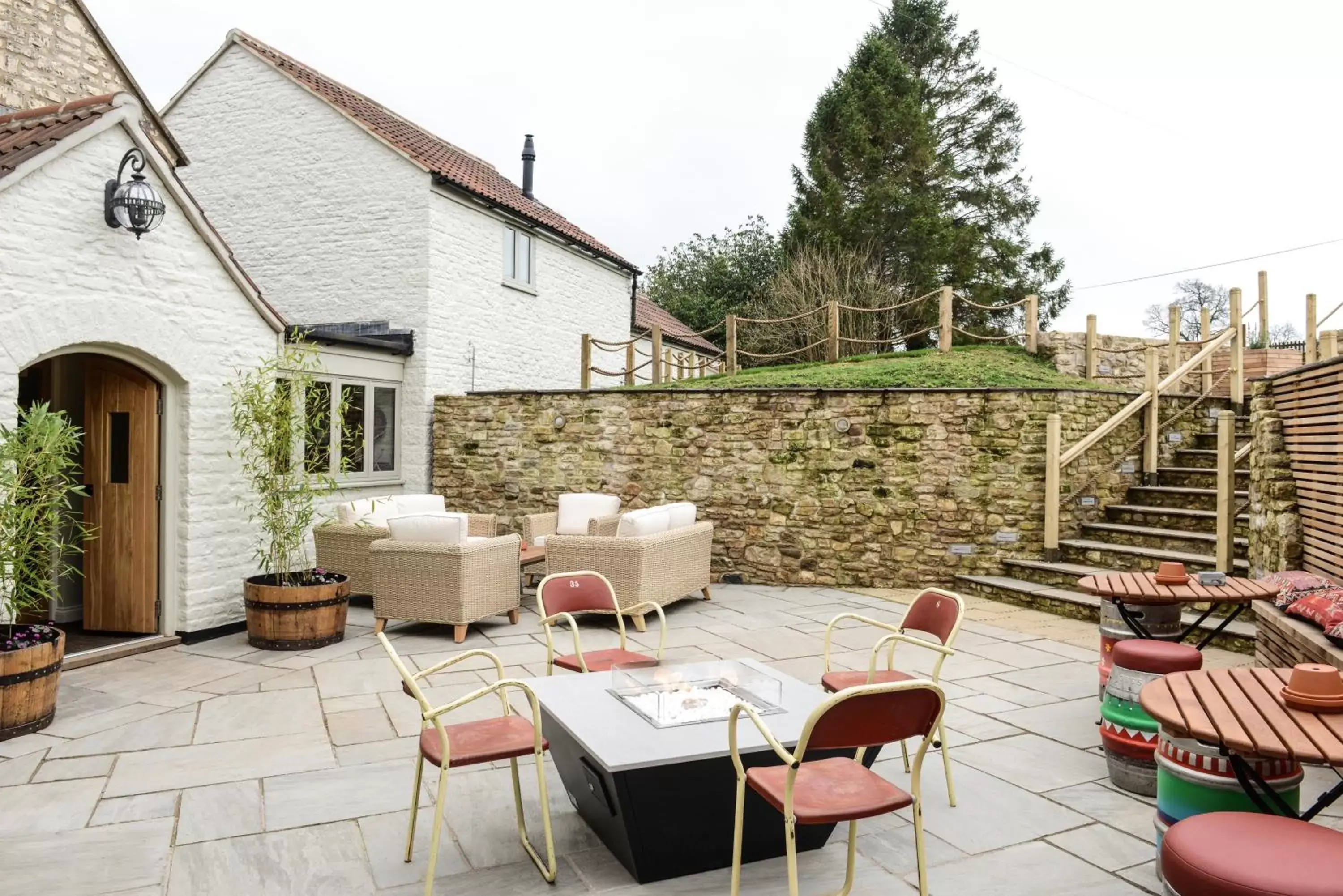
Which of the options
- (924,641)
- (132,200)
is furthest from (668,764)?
(132,200)

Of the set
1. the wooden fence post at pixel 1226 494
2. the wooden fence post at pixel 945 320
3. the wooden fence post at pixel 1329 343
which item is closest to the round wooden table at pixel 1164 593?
the wooden fence post at pixel 1226 494

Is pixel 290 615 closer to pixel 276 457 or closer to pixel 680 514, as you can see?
pixel 276 457

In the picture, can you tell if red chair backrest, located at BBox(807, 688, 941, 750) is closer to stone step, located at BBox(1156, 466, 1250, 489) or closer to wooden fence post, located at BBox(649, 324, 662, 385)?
stone step, located at BBox(1156, 466, 1250, 489)

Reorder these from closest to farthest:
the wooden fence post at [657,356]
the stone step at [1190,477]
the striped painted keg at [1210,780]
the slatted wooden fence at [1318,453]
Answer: the striped painted keg at [1210,780] → the slatted wooden fence at [1318,453] → the stone step at [1190,477] → the wooden fence post at [657,356]

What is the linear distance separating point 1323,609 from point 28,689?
6572mm

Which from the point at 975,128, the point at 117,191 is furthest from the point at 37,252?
the point at 975,128

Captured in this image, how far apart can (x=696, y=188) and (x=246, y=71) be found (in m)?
22.0

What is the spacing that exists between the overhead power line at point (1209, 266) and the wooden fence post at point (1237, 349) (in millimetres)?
8636

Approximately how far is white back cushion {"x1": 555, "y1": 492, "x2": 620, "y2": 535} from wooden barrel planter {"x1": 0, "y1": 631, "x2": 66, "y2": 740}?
5.32 meters

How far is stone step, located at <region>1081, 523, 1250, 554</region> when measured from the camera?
26.5ft

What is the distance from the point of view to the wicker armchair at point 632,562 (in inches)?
293

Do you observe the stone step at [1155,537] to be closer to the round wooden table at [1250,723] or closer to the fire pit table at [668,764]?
the round wooden table at [1250,723]

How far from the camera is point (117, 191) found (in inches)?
235

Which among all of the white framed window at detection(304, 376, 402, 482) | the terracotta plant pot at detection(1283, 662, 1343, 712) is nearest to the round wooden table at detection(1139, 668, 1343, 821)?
the terracotta plant pot at detection(1283, 662, 1343, 712)
